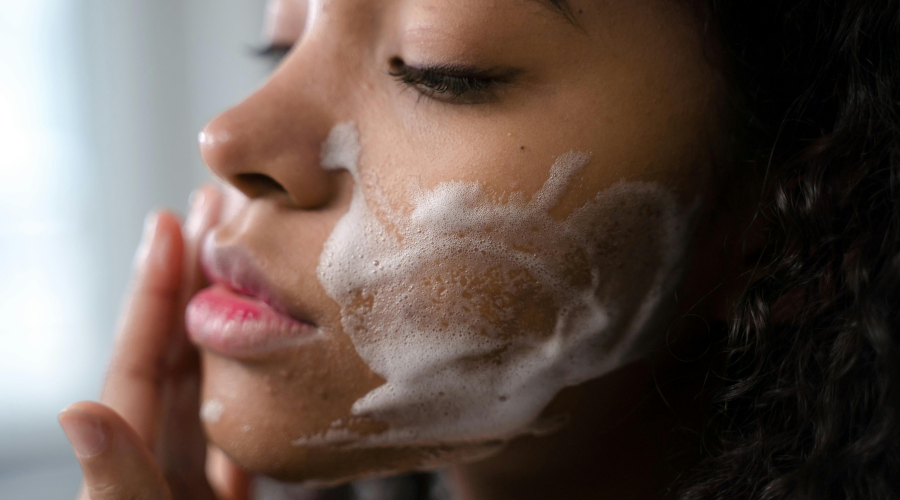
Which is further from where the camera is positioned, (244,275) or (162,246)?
(162,246)

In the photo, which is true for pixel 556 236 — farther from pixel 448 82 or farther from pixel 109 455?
pixel 109 455

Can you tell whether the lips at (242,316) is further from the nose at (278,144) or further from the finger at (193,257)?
the finger at (193,257)

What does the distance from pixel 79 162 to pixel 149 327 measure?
107 cm

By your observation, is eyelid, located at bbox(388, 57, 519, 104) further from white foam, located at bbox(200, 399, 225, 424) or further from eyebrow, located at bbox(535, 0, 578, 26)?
white foam, located at bbox(200, 399, 225, 424)

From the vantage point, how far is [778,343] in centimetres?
47

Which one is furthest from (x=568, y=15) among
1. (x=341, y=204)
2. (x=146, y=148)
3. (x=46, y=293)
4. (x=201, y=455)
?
(x=46, y=293)

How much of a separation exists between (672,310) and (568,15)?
0.27 meters

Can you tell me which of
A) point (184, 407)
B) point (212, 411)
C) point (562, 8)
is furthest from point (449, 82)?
point (184, 407)

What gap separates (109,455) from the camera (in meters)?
0.57

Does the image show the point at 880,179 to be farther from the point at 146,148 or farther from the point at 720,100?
the point at 146,148

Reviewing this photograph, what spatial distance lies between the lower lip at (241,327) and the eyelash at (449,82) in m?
0.23

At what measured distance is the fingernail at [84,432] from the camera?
0.53 metres

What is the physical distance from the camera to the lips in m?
0.51

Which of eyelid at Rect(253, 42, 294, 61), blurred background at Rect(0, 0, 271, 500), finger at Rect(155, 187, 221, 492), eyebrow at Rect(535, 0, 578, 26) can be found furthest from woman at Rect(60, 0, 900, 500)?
blurred background at Rect(0, 0, 271, 500)
